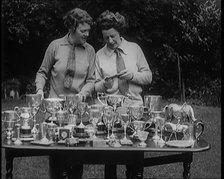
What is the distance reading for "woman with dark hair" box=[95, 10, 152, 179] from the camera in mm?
3947

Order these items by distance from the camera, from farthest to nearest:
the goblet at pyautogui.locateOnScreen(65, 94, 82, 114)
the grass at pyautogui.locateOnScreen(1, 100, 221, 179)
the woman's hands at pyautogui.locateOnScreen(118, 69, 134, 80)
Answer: the grass at pyautogui.locateOnScreen(1, 100, 221, 179)
the woman's hands at pyautogui.locateOnScreen(118, 69, 134, 80)
the goblet at pyautogui.locateOnScreen(65, 94, 82, 114)

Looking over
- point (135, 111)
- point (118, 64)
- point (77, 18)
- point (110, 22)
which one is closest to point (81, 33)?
point (77, 18)

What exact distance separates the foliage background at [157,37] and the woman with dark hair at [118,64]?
3.12 metres

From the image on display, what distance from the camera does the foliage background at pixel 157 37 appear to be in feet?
24.2

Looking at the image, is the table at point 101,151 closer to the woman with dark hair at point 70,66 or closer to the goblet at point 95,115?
the goblet at point 95,115

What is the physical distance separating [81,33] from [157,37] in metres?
3.71

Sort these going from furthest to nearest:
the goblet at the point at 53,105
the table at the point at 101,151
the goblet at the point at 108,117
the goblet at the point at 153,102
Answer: the goblet at the point at 153,102 → the goblet at the point at 53,105 → the goblet at the point at 108,117 → the table at the point at 101,151

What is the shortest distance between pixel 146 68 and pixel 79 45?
0.50 meters

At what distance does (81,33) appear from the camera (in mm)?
3947

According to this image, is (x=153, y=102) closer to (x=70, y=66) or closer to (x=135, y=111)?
(x=135, y=111)

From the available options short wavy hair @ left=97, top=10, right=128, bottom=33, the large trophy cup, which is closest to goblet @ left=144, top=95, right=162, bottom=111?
short wavy hair @ left=97, top=10, right=128, bottom=33

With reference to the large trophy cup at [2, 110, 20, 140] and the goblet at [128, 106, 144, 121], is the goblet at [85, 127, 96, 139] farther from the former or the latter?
the large trophy cup at [2, 110, 20, 140]

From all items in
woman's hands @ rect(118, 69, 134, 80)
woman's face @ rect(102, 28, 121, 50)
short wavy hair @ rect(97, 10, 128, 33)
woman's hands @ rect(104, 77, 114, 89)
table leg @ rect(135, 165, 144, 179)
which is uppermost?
short wavy hair @ rect(97, 10, 128, 33)

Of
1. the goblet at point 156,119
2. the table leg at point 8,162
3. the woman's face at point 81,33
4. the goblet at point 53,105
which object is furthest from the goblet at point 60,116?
the woman's face at point 81,33
